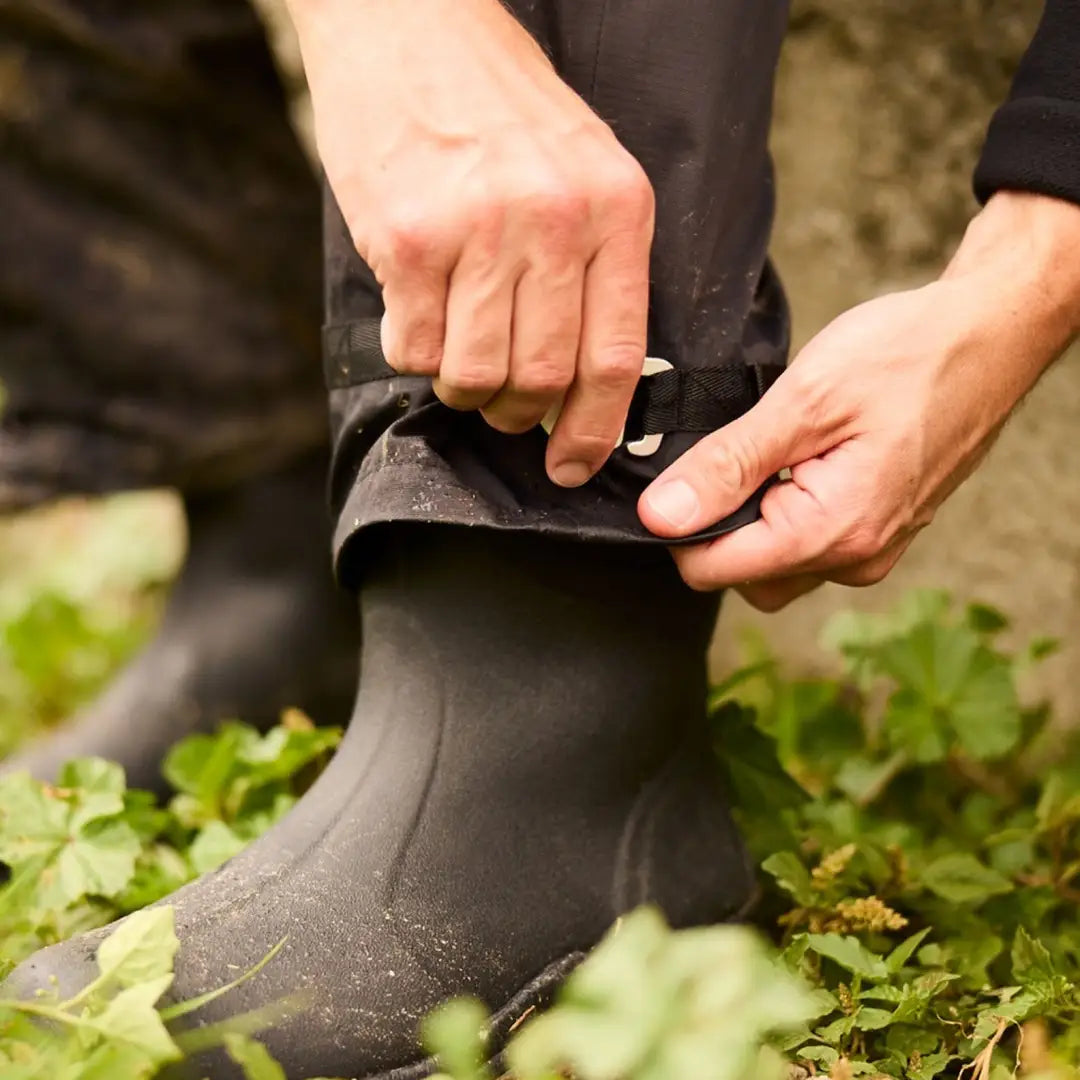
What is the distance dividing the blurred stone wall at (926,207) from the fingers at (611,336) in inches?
26.6

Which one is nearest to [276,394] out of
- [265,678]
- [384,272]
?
[265,678]

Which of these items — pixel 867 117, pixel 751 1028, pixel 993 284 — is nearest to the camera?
pixel 751 1028

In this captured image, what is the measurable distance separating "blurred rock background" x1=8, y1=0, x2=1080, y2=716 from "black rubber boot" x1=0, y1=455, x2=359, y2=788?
509 millimetres

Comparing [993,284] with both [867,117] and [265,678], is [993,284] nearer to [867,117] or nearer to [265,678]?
[867,117]

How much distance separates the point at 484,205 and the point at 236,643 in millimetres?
828

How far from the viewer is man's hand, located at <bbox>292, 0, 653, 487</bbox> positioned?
0.64 m

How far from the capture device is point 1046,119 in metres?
0.76

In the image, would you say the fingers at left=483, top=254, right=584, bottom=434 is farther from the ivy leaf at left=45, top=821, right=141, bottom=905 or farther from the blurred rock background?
the blurred rock background

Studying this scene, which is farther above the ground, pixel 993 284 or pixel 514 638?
pixel 993 284

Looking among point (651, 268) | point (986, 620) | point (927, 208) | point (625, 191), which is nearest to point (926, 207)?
point (927, 208)

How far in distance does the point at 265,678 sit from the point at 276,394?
1.11 feet

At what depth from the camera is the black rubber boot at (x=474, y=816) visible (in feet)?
2.41

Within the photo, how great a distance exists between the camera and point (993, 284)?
771 millimetres

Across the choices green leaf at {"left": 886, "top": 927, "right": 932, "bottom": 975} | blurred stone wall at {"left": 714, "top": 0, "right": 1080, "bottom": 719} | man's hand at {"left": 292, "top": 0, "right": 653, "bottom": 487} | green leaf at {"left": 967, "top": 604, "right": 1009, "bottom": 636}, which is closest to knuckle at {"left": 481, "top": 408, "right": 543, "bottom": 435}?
man's hand at {"left": 292, "top": 0, "right": 653, "bottom": 487}
